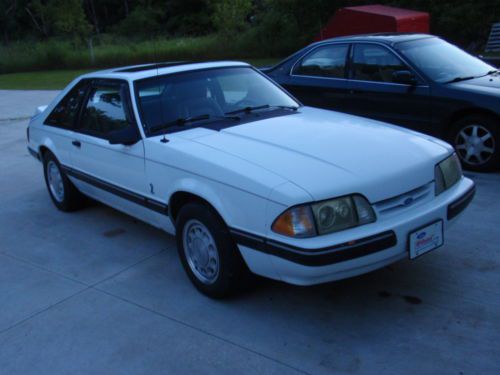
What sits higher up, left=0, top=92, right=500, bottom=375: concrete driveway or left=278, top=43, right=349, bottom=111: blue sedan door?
left=278, top=43, right=349, bottom=111: blue sedan door

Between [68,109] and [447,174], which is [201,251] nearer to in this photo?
[447,174]

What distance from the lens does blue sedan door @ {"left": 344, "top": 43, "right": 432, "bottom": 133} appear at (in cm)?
630

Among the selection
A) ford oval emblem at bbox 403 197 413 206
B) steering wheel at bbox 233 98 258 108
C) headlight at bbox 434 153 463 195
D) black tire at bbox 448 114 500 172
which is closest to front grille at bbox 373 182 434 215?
ford oval emblem at bbox 403 197 413 206

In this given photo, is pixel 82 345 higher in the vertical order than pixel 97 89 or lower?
lower

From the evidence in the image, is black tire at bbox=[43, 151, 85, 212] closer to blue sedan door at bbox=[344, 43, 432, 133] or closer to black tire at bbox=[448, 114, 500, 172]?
blue sedan door at bbox=[344, 43, 432, 133]

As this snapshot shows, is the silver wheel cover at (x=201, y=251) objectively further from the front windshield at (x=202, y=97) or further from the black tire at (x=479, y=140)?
the black tire at (x=479, y=140)

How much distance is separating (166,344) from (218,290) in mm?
524

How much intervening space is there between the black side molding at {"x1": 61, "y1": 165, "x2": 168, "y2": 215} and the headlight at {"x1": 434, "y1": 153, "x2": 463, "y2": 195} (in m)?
1.84

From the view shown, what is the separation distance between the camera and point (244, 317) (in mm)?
3467

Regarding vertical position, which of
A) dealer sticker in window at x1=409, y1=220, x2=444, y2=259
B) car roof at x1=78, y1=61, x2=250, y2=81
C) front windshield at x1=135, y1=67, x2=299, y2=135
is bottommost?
dealer sticker in window at x1=409, y1=220, x2=444, y2=259

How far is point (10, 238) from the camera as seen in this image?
17.1 feet

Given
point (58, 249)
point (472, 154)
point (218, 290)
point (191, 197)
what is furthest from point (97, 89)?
point (472, 154)

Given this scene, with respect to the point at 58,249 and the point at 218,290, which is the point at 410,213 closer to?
the point at 218,290

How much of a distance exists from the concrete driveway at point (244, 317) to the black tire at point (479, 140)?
4.41 ft
